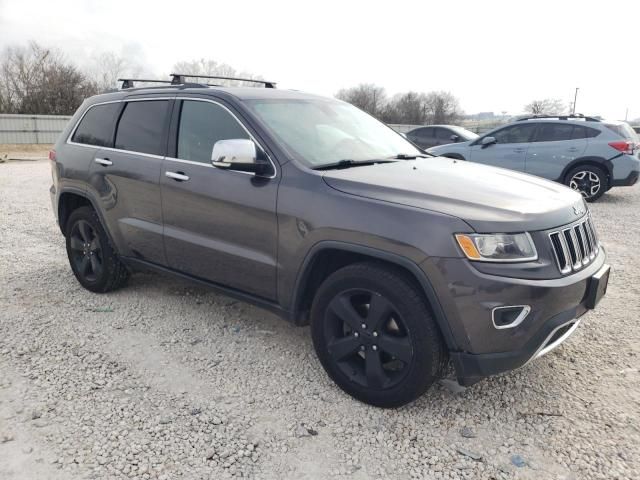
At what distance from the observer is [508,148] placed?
1066 centimetres

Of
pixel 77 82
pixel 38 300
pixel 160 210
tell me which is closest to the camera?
pixel 160 210

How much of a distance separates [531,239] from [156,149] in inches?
107

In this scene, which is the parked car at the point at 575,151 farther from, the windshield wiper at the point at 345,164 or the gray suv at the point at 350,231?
the windshield wiper at the point at 345,164

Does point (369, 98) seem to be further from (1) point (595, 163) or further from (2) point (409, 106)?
(1) point (595, 163)

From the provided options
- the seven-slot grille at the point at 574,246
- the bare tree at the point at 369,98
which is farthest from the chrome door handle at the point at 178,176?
the bare tree at the point at 369,98

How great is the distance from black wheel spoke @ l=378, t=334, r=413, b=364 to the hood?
0.70m

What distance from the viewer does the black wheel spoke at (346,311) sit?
2.88 m

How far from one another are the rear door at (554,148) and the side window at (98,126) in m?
8.36

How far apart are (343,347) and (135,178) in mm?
2126

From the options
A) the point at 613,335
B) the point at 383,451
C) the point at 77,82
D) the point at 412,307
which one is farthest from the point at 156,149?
the point at 77,82

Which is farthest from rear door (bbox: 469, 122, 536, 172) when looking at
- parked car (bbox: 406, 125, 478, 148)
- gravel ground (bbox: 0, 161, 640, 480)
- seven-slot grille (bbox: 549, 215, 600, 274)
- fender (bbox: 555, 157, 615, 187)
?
seven-slot grille (bbox: 549, 215, 600, 274)

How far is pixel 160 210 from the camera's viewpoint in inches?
151

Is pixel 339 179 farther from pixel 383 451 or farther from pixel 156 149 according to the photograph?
pixel 156 149

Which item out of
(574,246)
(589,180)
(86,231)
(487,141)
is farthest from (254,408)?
(589,180)
